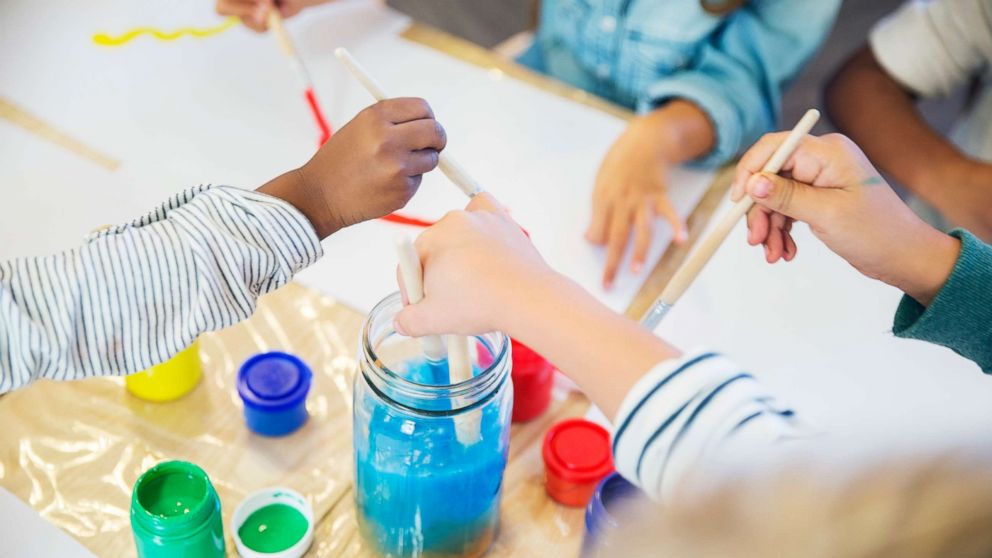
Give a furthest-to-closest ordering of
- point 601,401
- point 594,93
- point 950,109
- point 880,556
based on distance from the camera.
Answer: point 950,109 < point 594,93 < point 601,401 < point 880,556

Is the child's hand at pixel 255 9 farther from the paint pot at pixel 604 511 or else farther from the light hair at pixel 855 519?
the light hair at pixel 855 519

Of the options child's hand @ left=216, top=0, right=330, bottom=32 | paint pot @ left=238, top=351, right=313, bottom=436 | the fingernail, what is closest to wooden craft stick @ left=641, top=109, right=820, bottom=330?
the fingernail

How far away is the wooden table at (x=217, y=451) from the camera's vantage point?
49 centimetres

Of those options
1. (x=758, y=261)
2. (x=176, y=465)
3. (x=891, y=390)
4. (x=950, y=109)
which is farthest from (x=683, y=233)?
(x=950, y=109)

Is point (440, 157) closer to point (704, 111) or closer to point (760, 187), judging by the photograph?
point (760, 187)

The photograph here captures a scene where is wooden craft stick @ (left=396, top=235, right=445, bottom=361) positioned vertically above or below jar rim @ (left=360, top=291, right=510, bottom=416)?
above

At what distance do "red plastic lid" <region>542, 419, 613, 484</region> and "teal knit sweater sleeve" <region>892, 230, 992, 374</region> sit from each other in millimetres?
184

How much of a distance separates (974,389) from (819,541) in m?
0.35

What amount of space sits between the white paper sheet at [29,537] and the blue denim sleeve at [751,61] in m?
0.54

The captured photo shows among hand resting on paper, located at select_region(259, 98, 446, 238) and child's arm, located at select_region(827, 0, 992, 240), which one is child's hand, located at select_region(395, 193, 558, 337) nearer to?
hand resting on paper, located at select_region(259, 98, 446, 238)

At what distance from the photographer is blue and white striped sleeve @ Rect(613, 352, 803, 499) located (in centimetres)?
37

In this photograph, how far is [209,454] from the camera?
20.1 inches

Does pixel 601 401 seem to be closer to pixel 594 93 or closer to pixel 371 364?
pixel 371 364

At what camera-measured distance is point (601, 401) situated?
40 cm
